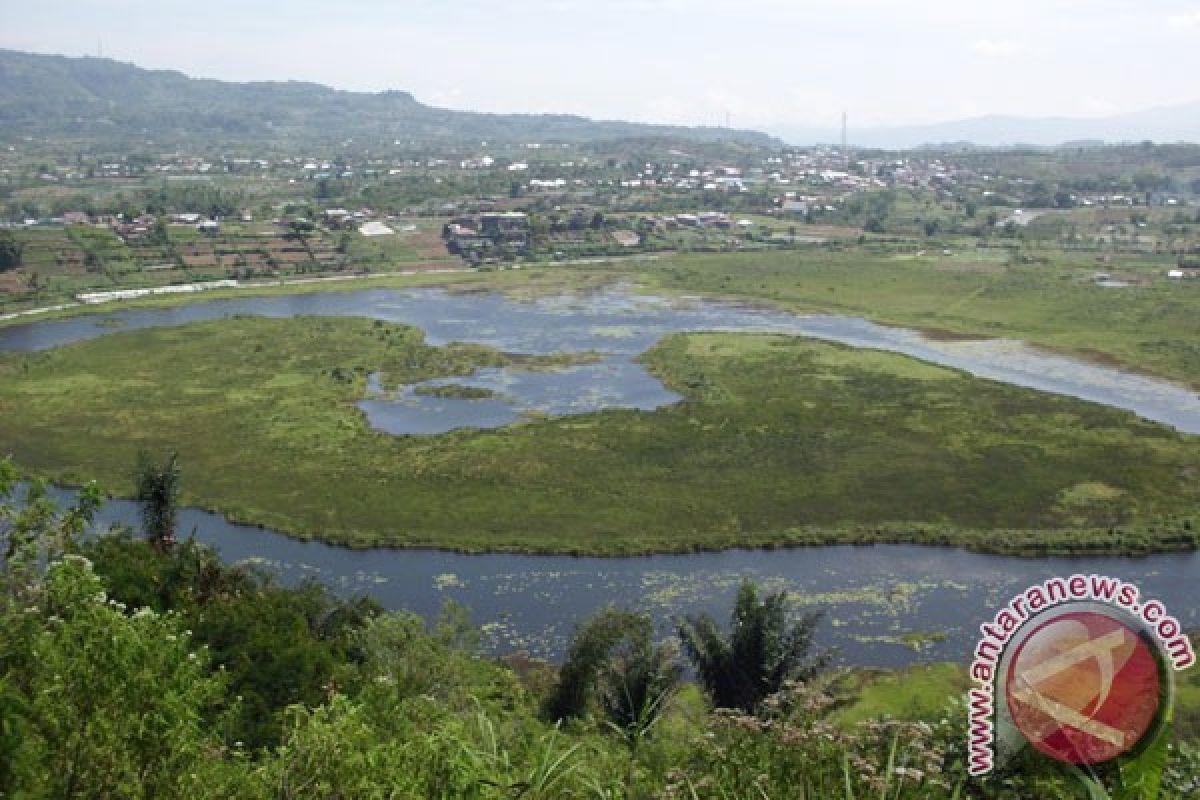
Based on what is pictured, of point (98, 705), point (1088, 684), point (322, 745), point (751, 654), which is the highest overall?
point (1088, 684)

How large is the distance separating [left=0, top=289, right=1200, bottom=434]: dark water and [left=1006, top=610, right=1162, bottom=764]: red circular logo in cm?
3833

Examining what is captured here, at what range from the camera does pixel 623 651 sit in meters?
20.9

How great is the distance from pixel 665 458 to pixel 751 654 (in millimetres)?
18721

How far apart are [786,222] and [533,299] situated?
201 feet

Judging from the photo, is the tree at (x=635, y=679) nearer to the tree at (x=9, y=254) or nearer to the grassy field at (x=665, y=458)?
the grassy field at (x=665, y=458)

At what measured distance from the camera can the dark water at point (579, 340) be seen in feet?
152

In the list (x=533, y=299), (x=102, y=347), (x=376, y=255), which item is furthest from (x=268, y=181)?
(x=102, y=347)

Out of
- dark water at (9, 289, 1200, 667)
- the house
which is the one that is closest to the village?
the house

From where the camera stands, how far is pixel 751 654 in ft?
65.7

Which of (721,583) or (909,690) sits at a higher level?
(721,583)

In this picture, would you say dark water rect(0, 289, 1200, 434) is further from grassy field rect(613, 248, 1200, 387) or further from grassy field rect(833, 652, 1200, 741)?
grassy field rect(833, 652, 1200, 741)

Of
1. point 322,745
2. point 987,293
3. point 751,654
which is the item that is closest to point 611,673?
point 751,654

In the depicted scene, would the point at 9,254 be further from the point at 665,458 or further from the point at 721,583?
the point at 721,583

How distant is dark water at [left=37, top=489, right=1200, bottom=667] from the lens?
85.3ft
